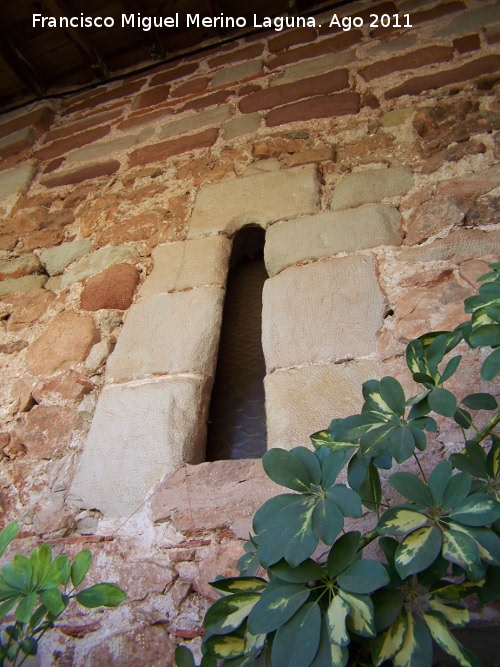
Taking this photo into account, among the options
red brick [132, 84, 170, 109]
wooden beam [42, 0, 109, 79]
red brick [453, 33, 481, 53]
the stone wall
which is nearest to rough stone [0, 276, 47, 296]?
the stone wall

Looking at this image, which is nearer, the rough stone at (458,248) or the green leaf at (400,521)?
the green leaf at (400,521)

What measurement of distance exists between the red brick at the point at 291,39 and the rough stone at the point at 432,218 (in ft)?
4.71

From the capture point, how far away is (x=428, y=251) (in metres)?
1.36

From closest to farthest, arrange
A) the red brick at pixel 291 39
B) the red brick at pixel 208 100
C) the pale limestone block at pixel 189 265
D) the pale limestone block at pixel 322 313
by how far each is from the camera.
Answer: the pale limestone block at pixel 322 313 → the pale limestone block at pixel 189 265 → the red brick at pixel 208 100 → the red brick at pixel 291 39

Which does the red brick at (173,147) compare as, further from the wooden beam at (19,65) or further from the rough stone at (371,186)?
→ the wooden beam at (19,65)

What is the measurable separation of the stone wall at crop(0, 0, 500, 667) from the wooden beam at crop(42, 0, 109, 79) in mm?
525

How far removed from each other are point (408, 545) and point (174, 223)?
1.48m

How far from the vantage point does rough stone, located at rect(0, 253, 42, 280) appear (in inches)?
77.3

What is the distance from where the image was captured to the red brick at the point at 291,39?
8.05 ft

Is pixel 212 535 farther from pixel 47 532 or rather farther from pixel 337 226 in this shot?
pixel 337 226

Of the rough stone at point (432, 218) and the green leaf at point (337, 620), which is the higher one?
the green leaf at point (337, 620)

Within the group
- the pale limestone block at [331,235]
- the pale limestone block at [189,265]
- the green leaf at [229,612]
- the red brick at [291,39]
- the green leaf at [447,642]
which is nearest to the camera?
the green leaf at [447,642]

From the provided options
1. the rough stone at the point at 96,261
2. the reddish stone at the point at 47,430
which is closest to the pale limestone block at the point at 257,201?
the rough stone at the point at 96,261

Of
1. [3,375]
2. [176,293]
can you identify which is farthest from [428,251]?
[3,375]
